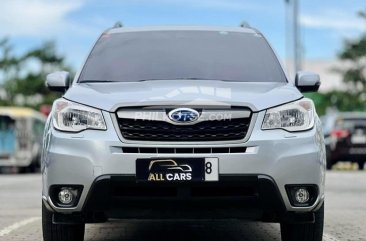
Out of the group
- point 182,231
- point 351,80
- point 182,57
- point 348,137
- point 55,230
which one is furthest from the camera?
point 351,80

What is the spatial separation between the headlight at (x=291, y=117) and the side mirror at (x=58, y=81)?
5.67ft

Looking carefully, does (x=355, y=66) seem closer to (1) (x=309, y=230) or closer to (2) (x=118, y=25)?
(2) (x=118, y=25)

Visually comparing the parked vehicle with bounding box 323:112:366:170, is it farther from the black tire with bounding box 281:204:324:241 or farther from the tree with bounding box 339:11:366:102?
the tree with bounding box 339:11:366:102

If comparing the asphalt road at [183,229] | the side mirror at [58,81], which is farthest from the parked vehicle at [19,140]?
the side mirror at [58,81]

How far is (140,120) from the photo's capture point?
196 inches

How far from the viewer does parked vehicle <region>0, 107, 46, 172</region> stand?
958 inches

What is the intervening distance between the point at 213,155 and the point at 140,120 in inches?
20.3

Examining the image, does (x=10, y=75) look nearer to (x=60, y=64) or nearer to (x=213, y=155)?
(x=60, y=64)

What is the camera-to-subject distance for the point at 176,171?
4.82 meters

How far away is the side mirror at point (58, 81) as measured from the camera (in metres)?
5.95

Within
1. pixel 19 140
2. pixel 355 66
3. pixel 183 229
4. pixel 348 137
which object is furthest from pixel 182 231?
pixel 355 66

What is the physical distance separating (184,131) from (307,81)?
4.58ft

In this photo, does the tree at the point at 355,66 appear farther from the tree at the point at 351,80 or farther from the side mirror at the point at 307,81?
the side mirror at the point at 307,81

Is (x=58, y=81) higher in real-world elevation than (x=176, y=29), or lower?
lower
